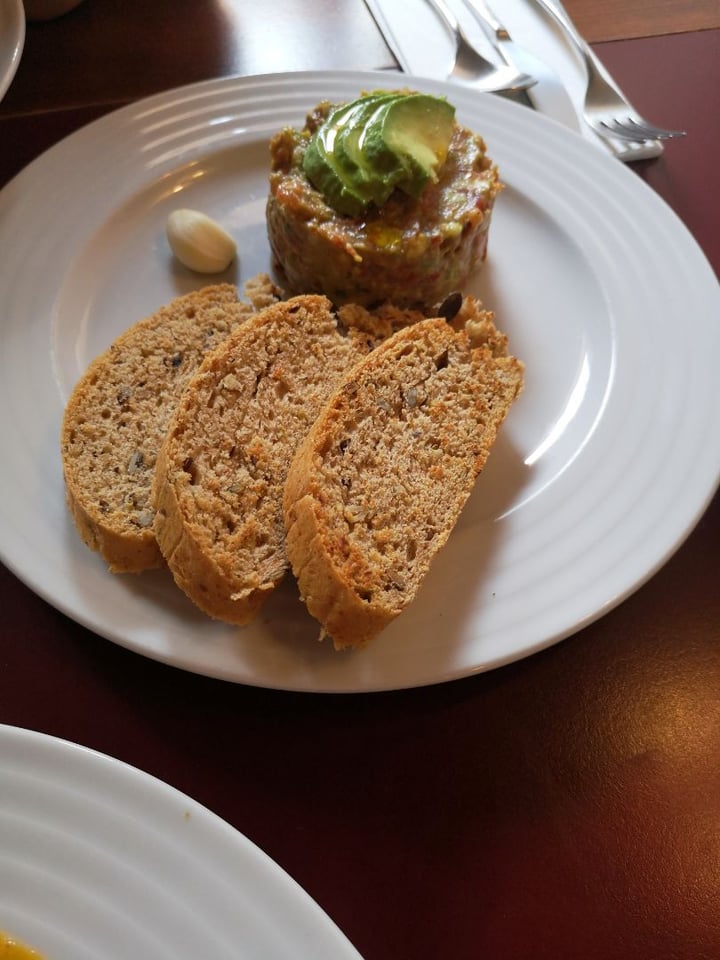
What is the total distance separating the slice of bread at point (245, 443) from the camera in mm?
1813

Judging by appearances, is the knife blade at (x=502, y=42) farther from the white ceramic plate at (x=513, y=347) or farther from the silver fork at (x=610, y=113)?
the white ceramic plate at (x=513, y=347)

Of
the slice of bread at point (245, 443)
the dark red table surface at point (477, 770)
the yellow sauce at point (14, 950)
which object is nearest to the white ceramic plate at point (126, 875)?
the yellow sauce at point (14, 950)

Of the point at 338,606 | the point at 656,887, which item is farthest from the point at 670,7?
the point at 656,887

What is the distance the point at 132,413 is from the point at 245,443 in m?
0.36

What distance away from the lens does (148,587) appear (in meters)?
1.92

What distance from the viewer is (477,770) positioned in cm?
176

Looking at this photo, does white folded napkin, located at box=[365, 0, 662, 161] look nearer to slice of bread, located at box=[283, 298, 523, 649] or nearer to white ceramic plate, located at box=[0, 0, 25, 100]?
slice of bread, located at box=[283, 298, 523, 649]

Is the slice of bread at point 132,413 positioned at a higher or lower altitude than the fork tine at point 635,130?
higher

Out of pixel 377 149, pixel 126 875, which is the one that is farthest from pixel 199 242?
pixel 126 875

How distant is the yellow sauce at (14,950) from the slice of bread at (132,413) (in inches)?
31.8

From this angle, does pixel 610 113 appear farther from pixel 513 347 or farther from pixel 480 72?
pixel 513 347

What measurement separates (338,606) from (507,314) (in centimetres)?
132

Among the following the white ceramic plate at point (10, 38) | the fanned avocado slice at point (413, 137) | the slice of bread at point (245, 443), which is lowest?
the slice of bread at point (245, 443)

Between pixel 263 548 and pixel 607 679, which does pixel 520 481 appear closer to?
pixel 607 679
